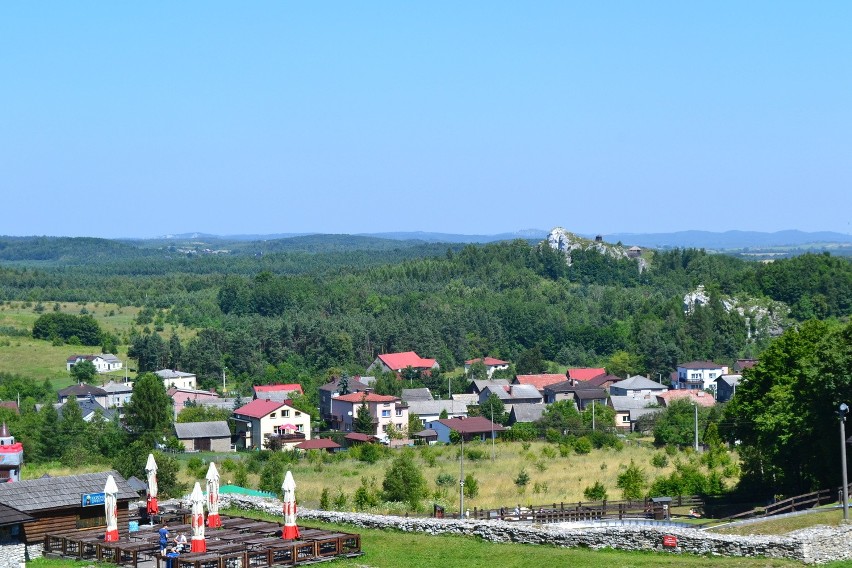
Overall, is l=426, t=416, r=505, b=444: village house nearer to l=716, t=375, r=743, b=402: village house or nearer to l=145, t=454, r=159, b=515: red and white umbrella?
l=716, t=375, r=743, b=402: village house

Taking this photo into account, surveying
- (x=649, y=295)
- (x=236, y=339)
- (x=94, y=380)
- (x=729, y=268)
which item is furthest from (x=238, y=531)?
(x=729, y=268)

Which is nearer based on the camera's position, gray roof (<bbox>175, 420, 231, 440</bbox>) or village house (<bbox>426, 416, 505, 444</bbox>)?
gray roof (<bbox>175, 420, 231, 440</bbox>)

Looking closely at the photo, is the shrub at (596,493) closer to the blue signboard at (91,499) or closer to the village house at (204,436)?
the blue signboard at (91,499)

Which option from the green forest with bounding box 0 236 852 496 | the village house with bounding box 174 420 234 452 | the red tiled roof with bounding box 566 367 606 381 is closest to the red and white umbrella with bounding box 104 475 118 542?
the village house with bounding box 174 420 234 452

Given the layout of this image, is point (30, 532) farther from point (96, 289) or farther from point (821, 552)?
point (96, 289)

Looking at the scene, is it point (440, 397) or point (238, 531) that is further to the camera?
point (440, 397)

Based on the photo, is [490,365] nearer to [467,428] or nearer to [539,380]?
[539,380]

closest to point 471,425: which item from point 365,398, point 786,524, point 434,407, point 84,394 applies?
point 365,398
